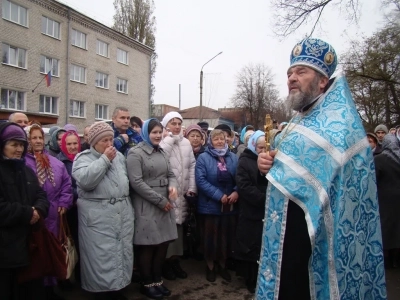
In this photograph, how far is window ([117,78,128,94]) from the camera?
30.7m

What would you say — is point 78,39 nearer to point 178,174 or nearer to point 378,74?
point 378,74

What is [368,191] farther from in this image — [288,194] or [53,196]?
[53,196]

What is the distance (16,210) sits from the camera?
283 cm

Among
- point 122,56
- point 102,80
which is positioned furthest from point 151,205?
point 122,56

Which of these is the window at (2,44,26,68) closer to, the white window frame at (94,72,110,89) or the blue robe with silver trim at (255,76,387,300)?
the white window frame at (94,72,110,89)

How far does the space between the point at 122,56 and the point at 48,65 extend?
8.78 metres

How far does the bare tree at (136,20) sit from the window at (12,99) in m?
15.0

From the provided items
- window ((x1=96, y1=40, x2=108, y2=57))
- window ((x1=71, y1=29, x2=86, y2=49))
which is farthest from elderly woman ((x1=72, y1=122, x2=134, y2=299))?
window ((x1=96, y1=40, x2=108, y2=57))

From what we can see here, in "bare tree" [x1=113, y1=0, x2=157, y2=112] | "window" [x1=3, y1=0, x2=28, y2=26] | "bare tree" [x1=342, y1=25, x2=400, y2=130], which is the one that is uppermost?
"bare tree" [x1=113, y1=0, x2=157, y2=112]

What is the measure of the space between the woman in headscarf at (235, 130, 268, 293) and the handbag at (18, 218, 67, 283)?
203cm

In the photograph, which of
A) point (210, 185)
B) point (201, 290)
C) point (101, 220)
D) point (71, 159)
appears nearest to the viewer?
point (101, 220)

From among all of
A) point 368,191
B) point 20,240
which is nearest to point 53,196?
point 20,240

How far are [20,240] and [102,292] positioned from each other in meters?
1.22

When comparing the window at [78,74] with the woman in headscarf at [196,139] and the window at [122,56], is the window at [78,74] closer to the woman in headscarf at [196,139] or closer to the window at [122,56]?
the window at [122,56]
